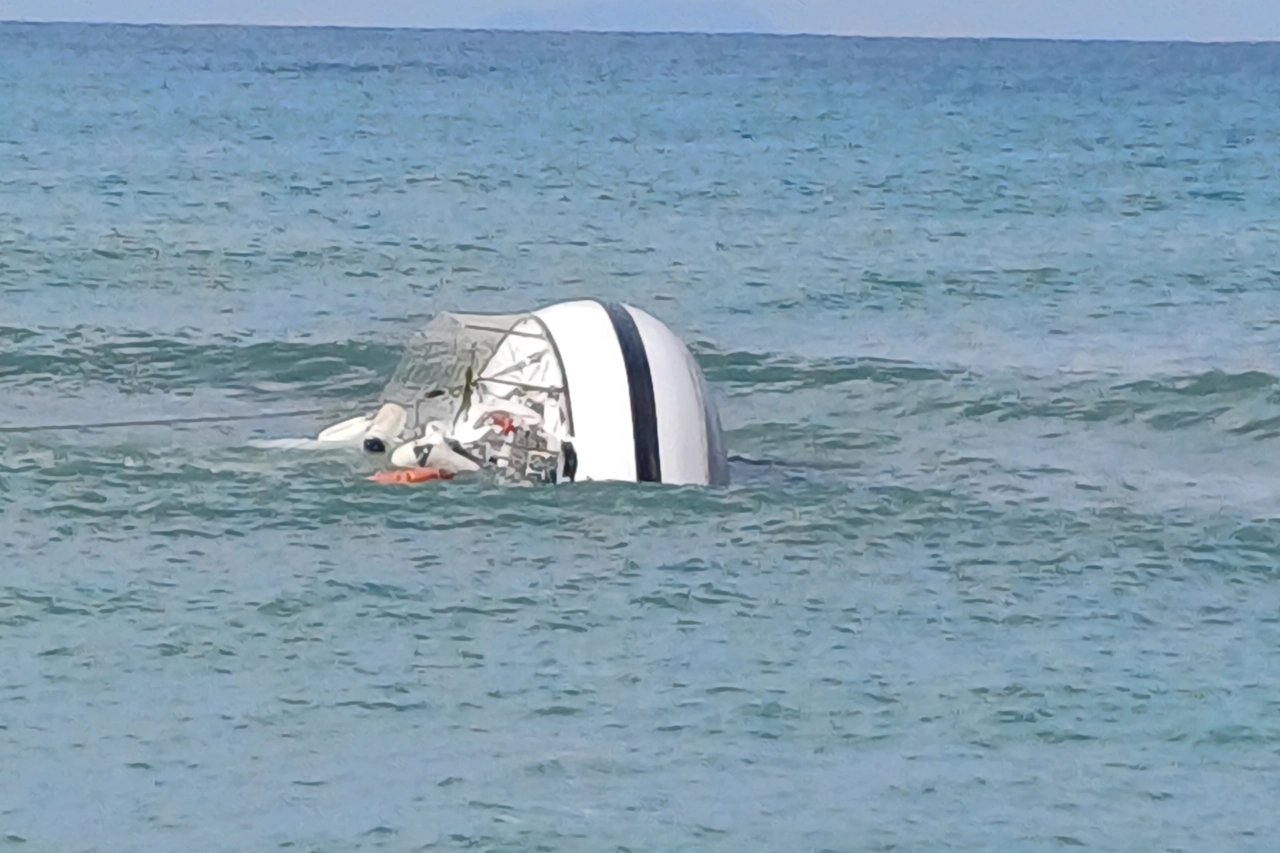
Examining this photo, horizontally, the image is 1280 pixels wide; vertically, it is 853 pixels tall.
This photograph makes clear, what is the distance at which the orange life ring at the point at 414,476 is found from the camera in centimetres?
1806

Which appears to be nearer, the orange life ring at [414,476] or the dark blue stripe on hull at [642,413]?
the dark blue stripe on hull at [642,413]

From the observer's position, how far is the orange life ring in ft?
59.3

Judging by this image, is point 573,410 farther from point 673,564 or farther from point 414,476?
point 673,564

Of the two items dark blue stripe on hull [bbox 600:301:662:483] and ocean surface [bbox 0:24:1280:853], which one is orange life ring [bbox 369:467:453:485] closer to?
ocean surface [bbox 0:24:1280:853]

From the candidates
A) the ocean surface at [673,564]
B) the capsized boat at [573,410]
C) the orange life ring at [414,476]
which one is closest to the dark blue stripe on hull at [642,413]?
the capsized boat at [573,410]

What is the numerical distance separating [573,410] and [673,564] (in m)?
1.69

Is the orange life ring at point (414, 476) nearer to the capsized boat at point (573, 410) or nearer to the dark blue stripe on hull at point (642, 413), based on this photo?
the capsized boat at point (573, 410)

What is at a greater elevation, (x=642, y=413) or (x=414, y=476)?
(x=642, y=413)

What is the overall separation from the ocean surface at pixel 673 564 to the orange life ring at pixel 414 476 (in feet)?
0.89

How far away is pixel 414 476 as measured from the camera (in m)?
18.1

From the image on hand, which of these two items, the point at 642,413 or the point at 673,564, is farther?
the point at 642,413

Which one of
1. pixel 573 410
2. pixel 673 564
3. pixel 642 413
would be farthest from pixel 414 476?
pixel 673 564

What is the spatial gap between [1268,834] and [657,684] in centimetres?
355

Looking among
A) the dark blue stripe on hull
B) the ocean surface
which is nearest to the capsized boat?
the dark blue stripe on hull
